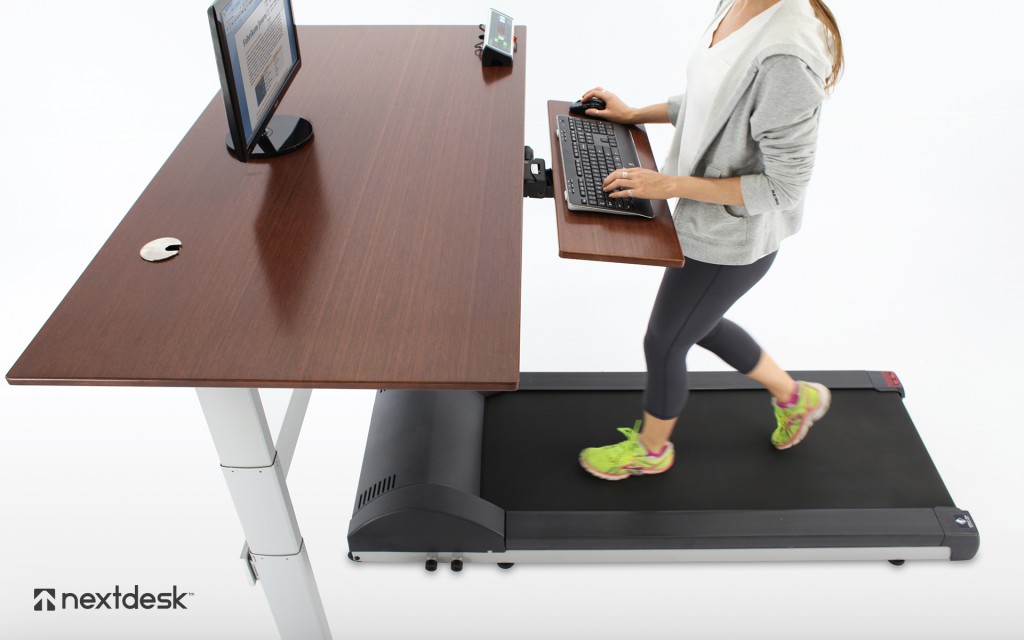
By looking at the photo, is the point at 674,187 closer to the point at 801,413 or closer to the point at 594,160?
the point at 594,160

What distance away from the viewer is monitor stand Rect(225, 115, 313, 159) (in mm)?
1628

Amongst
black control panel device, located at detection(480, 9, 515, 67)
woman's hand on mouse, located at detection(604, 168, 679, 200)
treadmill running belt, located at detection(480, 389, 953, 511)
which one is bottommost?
treadmill running belt, located at detection(480, 389, 953, 511)

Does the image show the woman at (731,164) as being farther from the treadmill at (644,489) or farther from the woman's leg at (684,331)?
the treadmill at (644,489)

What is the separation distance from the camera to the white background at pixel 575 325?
182 cm

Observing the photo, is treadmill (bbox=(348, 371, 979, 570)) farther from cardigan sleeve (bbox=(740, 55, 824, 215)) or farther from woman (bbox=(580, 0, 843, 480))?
cardigan sleeve (bbox=(740, 55, 824, 215))

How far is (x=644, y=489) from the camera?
1.94m

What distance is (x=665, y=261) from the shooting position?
1.37 metres

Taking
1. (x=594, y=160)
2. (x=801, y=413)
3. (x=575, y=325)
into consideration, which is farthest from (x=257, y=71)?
(x=801, y=413)

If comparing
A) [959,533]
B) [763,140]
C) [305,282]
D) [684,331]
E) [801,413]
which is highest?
[763,140]

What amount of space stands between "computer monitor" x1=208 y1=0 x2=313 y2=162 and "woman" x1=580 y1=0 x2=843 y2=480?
0.71m

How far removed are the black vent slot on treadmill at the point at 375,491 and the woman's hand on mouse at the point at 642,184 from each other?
874mm

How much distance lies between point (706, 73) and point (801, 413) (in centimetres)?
101

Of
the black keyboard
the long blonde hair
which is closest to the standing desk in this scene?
the black keyboard

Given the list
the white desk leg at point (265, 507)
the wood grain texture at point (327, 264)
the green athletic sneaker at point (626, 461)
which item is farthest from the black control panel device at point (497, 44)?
the white desk leg at point (265, 507)
